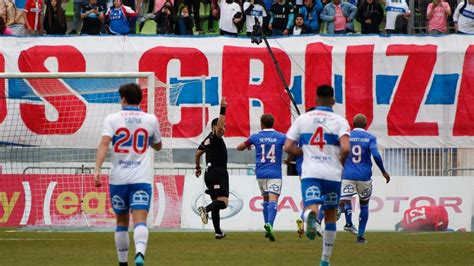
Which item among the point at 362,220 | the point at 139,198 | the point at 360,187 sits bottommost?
the point at 362,220

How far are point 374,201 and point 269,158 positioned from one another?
19.4 feet

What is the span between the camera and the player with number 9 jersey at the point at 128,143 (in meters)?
14.3

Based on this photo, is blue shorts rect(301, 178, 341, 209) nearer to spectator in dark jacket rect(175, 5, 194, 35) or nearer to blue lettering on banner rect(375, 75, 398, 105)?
blue lettering on banner rect(375, 75, 398, 105)

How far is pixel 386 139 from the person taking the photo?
30375 millimetres

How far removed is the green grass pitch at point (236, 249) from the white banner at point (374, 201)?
2494 mm

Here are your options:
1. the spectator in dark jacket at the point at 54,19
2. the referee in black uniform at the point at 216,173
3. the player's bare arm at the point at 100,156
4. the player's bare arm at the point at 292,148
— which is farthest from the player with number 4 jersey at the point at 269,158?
the spectator in dark jacket at the point at 54,19

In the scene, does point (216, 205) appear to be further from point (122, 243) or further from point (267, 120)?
point (122, 243)

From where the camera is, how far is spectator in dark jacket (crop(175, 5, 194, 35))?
105 ft

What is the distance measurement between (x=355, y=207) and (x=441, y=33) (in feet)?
20.7

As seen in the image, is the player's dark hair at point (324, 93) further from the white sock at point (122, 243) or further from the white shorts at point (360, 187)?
the white shorts at point (360, 187)

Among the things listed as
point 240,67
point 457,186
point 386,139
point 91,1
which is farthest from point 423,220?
point 91,1

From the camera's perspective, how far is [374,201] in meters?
28.2

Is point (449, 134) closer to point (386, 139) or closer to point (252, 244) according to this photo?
point (386, 139)

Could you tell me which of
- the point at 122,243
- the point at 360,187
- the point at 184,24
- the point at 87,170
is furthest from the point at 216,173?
the point at 184,24
